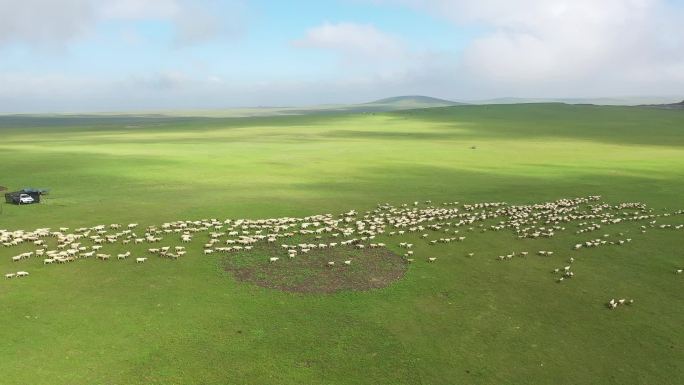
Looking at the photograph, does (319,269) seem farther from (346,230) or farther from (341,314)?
(346,230)

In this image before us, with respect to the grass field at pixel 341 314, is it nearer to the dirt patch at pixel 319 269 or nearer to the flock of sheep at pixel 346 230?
the dirt patch at pixel 319 269

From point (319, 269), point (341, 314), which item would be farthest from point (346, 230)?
point (341, 314)

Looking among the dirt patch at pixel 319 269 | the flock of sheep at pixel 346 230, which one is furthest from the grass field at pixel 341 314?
the flock of sheep at pixel 346 230

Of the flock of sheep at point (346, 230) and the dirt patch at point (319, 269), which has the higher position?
the flock of sheep at point (346, 230)

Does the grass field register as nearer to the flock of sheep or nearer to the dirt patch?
the dirt patch

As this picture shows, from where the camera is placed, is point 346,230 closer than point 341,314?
No

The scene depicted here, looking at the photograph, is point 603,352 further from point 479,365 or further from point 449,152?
point 449,152
